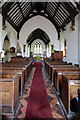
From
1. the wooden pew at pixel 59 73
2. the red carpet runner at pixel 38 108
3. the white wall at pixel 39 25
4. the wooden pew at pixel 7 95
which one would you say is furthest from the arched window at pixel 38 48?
the wooden pew at pixel 7 95


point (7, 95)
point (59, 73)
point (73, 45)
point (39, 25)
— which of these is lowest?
point (7, 95)

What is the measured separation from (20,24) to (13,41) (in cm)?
197

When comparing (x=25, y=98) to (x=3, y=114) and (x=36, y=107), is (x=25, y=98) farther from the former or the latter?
(x=3, y=114)

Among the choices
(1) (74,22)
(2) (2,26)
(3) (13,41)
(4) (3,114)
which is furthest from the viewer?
(3) (13,41)

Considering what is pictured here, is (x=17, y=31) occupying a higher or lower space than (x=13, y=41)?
higher

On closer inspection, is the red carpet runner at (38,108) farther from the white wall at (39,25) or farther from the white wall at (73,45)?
the white wall at (39,25)

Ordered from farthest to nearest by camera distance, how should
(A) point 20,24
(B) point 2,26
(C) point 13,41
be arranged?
1. (A) point 20,24
2. (C) point 13,41
3. (B) point 2,26

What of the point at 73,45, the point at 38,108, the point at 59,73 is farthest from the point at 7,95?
the point at 73,45

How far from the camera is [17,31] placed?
1130 centimetres

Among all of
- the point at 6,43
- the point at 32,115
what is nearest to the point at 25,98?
the point at 32,115

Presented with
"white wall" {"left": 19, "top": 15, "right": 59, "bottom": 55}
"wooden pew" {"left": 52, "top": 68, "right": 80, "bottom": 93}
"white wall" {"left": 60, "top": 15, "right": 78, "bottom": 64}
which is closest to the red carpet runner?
"wooden pew" {"left": 52, "top": 68, "right": 80, "bottom": 93}

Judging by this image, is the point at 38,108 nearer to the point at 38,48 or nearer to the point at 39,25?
the point at 39,25

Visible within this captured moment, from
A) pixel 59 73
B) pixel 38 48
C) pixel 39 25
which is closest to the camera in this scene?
pixel 59 73

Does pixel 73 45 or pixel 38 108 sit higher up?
pixel 73 45
